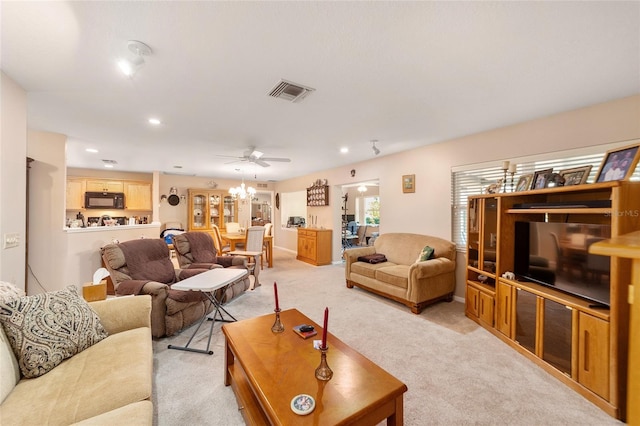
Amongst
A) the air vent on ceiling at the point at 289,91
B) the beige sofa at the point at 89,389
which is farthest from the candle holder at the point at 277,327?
the air vent on ceiling at the point at 289,91

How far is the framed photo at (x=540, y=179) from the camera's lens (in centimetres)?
257

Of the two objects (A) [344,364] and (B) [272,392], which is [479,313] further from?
(B) [272,392]

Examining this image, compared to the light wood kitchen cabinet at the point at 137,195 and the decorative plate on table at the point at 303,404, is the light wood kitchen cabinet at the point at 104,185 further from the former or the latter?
the decorative plate on table at the point at 303,404

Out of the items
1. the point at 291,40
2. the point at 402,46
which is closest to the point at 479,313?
the point at 402,46

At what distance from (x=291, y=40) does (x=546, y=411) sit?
3.01 m

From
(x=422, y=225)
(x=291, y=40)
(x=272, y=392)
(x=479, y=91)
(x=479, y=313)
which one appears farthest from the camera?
(x=422, y=225)

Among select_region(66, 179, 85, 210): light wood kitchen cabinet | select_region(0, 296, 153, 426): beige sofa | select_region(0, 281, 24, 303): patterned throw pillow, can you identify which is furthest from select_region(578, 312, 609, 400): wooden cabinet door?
select_region(66, 179, 85, 210): light wood kitchen cabinet

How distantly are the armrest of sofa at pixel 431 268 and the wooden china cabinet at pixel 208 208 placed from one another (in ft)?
20.1

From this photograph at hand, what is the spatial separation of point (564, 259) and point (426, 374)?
1.54 meters

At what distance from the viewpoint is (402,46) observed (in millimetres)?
1761

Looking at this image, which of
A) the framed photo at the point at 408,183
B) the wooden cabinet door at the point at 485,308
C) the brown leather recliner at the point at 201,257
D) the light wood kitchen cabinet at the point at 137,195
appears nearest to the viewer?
the wooden cabinet door at the point at 485,308

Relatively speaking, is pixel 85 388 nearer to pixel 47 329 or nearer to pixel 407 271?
pixel 47 329

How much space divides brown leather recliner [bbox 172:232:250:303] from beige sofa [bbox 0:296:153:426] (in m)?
2.03

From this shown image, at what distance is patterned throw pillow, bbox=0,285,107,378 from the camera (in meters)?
1.43
